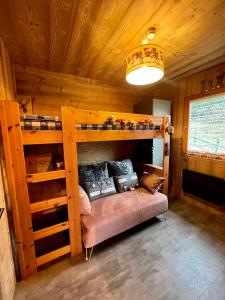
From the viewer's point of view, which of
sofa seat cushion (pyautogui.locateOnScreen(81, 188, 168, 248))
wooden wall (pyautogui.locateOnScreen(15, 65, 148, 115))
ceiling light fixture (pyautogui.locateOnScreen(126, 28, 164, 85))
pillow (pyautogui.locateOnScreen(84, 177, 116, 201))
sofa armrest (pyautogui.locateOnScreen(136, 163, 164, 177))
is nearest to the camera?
ceiling light fixture (pyautogui.locateOnScreen(126, 28, 164, 85))

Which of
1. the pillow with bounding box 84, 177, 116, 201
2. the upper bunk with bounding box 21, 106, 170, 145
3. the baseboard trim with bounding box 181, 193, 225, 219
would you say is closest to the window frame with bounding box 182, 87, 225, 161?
the upper bunk with bounding box 21, 106, 170, 145

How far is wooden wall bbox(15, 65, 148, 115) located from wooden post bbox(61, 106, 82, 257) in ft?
3.87

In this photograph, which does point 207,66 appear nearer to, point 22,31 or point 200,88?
point 200,88

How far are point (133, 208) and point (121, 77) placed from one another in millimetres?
2303

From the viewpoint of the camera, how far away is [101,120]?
175 centimetres

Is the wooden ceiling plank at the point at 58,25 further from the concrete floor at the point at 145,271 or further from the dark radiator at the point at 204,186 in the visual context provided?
the dark radiator at the point at 204,186

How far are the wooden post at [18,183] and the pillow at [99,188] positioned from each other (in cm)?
86

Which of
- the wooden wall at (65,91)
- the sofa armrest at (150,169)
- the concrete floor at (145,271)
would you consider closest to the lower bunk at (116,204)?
the sofa armrest at (150,169)

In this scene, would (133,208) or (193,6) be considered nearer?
(193,6)

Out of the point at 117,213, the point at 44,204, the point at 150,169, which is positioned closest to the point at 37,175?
the point at 44,204

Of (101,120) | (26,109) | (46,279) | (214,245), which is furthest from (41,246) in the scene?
(214,245)

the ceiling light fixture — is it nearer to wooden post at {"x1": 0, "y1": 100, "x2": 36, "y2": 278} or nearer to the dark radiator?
wooden post at {"x1": 0, "y1": 100, "x2": 36, "y2": 278}

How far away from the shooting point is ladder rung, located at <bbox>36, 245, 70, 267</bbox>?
1515mm

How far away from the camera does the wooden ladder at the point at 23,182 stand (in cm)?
128
